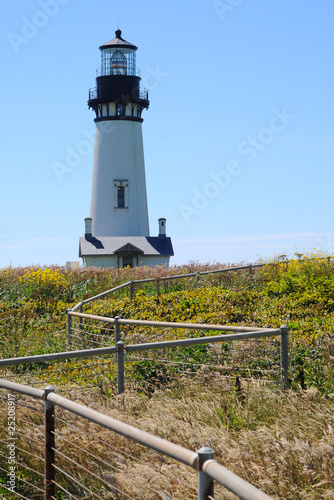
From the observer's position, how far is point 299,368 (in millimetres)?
8836

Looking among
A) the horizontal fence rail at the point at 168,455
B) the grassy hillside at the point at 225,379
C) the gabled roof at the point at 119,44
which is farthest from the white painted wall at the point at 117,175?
the horizontal fence rail at the point at 168,455

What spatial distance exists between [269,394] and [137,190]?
118 ft

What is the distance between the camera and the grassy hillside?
455 cm

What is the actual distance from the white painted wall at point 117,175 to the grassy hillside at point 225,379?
18.1 m

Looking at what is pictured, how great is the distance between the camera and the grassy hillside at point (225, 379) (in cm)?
455

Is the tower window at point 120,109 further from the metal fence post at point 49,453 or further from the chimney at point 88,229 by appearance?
the metal fence post at point 49,453

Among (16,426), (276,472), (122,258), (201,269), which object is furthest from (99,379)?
(122,258)

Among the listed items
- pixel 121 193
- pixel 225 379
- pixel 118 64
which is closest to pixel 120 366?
pixel 225 379

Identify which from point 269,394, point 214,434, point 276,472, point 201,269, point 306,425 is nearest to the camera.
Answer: point 276,472

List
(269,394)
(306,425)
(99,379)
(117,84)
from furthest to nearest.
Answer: (117,84)
(99,379)
(269,394)
(306,425)

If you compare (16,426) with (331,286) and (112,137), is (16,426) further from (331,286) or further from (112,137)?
(112,137)

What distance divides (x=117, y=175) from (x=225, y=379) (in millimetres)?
34489

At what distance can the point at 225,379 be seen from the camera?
811 centimetres

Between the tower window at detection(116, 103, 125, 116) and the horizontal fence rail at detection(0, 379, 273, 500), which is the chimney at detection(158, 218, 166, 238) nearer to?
the tower window at detection(116, 103, 125, 116)
